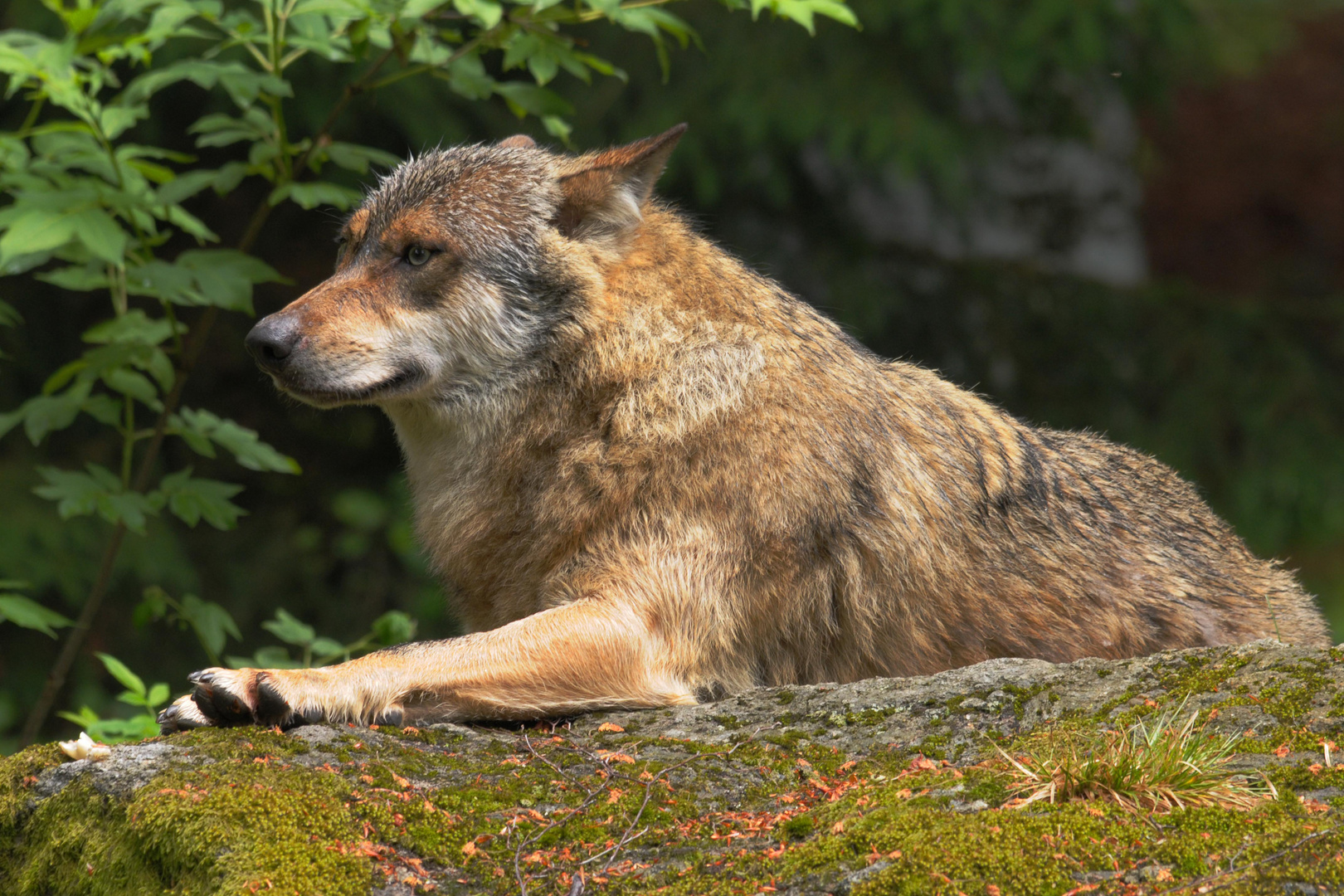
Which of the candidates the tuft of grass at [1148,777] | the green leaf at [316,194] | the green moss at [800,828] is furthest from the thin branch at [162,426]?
the tuft of grass at [1148,777]

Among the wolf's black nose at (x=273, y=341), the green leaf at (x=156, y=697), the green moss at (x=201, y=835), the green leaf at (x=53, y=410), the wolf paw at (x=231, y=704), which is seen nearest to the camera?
the green moss at (x=201, y=835)

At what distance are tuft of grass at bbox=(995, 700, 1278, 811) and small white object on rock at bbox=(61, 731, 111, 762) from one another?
2160 millimetres

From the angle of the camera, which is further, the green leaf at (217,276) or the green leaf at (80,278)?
the green leaf at (80,278)

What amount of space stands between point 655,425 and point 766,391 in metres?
0.41

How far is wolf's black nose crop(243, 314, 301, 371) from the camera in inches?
165

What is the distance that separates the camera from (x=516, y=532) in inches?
169

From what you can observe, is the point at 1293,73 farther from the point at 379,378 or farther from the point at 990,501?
the point at 379,378

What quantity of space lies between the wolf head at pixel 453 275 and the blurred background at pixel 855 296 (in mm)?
2824

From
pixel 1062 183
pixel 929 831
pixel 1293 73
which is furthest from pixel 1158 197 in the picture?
pixel 929 831

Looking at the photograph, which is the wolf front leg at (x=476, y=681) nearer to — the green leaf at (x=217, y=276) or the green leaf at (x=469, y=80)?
the green leaf at (x=217, y=276)

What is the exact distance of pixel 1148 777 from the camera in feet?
8.70

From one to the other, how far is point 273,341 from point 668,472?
142cm

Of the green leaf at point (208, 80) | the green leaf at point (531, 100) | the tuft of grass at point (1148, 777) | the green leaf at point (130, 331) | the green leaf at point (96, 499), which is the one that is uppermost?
the green leaf at point (531, 100)

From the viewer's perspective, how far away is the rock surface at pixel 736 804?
243 cm
